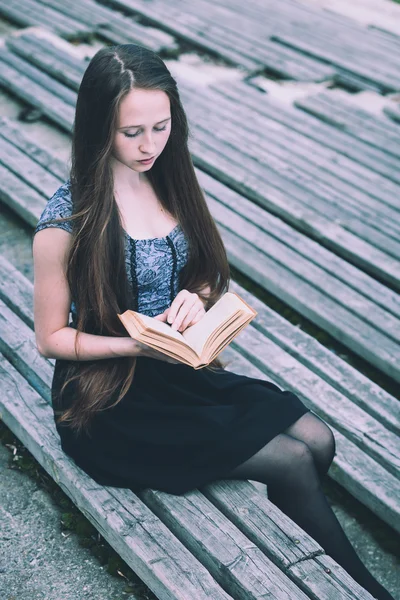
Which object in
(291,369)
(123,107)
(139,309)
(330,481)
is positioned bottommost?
(330,481)

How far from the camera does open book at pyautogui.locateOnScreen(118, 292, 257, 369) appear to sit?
203 cm

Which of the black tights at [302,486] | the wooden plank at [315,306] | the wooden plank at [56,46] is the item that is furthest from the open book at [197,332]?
the wooden plank at [56,46]

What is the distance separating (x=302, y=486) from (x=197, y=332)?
2.13 ft

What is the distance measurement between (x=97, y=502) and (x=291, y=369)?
1212mm

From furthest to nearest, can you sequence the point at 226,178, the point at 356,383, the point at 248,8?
the point at 248,8 → the point at 226,178 → the point at 356,383

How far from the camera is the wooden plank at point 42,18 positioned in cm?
635

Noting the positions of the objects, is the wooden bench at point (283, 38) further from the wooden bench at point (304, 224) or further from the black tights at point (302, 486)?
the black tights at point (302, 486)

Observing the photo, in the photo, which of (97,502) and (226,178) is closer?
(97,502)

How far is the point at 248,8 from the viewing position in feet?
25.2

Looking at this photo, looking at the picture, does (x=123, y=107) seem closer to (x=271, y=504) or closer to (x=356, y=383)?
(x=271, y=504)

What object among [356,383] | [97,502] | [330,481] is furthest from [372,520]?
[97,502]

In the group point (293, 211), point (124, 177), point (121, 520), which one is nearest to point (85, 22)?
point (293, 211)

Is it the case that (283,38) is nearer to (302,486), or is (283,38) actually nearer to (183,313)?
(183,313)

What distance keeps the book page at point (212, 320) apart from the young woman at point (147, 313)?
0.06 metres
